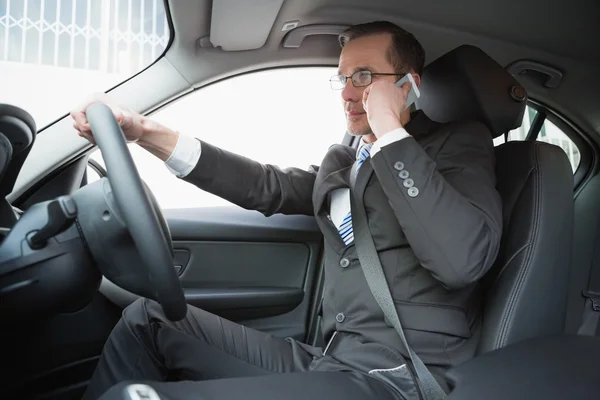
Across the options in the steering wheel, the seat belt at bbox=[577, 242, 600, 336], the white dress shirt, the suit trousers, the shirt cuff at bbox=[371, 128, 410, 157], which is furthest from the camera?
the seat belt at bbox=[577, 242, 600, 336]

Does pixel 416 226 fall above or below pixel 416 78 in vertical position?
below

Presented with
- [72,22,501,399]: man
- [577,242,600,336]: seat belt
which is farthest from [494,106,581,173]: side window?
[72,22,501,399]: man

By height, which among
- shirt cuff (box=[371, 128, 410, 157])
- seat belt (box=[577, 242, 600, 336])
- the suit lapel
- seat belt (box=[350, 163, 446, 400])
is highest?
shirt cuff (box=[371, 128, 410, 157])

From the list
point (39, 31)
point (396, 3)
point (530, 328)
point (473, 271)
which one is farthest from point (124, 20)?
point (530, 328)

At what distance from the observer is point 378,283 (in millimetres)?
1485

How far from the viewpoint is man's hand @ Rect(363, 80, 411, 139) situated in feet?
4.72

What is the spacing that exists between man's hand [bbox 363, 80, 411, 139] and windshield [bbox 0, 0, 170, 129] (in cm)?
62

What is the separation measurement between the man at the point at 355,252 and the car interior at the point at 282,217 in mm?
122

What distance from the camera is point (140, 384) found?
3.59 ft

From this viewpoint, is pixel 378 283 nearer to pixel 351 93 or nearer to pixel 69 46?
pixel 351 93

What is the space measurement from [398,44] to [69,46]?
2.96ft

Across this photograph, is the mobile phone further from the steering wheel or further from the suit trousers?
the steering wheel

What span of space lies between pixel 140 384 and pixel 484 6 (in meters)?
1.43

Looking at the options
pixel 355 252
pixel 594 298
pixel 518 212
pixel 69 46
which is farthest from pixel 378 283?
pixel 594 298
